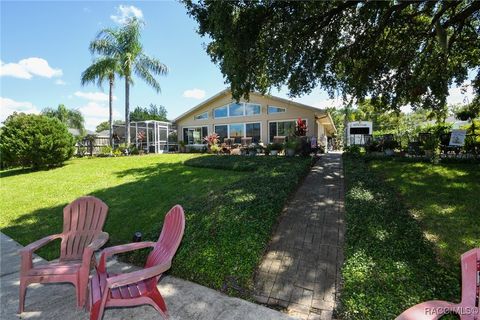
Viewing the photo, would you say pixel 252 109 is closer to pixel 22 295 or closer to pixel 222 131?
pixel 222 131

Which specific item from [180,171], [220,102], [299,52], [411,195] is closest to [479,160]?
[411,195]

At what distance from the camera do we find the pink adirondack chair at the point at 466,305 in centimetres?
196

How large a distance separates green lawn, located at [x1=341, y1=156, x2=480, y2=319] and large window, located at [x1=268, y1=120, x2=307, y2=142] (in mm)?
11369

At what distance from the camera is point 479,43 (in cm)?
909

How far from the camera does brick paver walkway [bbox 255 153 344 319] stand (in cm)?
296

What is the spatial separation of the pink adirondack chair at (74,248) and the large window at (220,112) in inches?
687

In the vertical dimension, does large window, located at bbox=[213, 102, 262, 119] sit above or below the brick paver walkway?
above

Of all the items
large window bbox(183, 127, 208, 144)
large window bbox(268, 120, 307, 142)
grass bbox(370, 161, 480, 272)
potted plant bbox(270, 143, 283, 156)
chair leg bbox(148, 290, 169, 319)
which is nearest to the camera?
chair leg bbox(148, 290, 169, 319)

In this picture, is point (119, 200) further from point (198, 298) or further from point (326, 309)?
point (326, 309)

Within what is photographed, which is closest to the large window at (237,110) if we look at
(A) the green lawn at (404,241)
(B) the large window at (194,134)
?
(B) the large window at (194,134)

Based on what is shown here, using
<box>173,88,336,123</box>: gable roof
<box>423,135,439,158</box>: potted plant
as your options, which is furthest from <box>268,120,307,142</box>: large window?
<box>423,135,439,158</box>: potted plant

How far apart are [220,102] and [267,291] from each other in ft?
61.1

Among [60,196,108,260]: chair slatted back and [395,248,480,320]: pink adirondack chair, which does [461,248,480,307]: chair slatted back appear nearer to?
[395,248,480,320]: pink adirondack chair

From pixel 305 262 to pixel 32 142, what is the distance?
13.2 m
